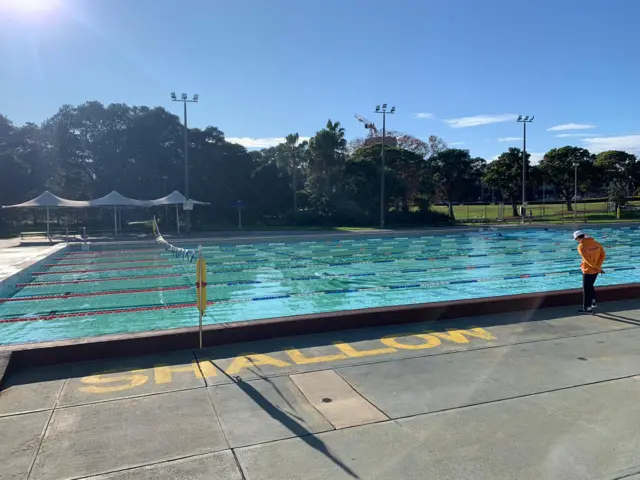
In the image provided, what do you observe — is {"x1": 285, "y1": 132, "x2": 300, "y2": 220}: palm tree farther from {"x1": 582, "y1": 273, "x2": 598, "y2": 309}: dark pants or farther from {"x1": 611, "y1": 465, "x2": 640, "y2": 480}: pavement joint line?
{"x1": 611, "y1": 465, "x2": 640, "y2": 480}: pavement joint line

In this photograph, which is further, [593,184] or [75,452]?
[593,184]

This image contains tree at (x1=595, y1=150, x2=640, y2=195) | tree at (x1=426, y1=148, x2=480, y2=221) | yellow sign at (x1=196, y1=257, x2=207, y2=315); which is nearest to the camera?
yellow sign at (x1=196, y1=257, x2=207, y2=315)

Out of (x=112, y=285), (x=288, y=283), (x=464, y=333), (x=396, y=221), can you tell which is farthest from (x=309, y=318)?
(x=396, y=221)

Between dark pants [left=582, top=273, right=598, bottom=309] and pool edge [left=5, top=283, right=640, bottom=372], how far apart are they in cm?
45

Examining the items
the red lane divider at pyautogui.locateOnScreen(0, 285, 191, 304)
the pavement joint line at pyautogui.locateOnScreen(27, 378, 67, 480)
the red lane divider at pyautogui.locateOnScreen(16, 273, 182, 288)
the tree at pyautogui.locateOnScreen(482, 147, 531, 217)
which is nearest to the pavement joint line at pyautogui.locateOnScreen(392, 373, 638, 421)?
the pavement joint line at pyautogui.locateOnScreen(27, 378, 67, 480)

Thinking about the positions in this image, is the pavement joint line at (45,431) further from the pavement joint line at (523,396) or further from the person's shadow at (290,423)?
the pavement joint line at (523,396)

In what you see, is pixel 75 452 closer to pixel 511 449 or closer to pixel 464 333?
pixel 511 449

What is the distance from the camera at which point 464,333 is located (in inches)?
267

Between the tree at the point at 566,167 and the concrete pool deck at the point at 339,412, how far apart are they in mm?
52037

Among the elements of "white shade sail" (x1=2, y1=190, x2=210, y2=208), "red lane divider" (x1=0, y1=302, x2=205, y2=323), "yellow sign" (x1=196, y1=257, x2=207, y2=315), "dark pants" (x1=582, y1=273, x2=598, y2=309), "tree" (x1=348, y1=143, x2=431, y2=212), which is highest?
"tree" (x1=348, y1=143, x2=431, y2=212)

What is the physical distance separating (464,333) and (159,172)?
38387 millimetres

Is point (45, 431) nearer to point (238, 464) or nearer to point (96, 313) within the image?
point (238, 464)

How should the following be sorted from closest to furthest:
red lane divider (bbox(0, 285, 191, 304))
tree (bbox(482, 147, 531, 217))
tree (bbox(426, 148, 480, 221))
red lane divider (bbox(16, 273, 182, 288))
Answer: red lane divider (bbox(0, 285, 191, 304)) < red lane divider (bbox(16, 273, 182, 288)) < tree (bbox(426, 148, 480, 221)) < tree (bbox(482, 147, 531, 217))

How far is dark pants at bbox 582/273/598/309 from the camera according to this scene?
25.2 feet
